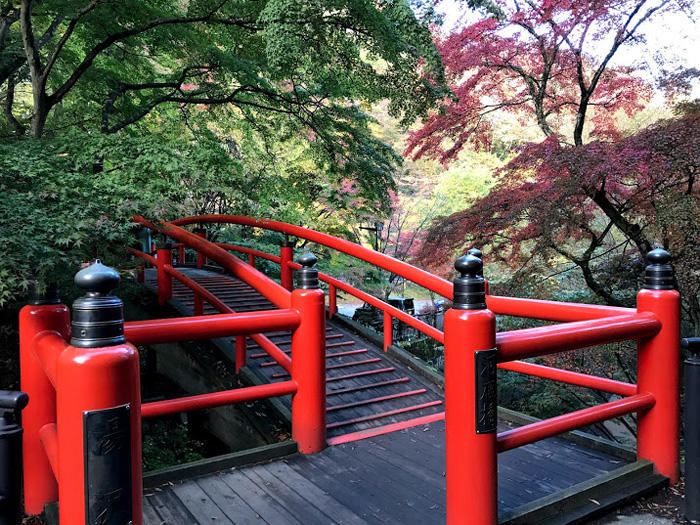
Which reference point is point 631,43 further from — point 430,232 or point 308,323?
point 308,323

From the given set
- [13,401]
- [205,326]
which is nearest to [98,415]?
[13,401]

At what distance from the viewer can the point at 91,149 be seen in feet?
12.4

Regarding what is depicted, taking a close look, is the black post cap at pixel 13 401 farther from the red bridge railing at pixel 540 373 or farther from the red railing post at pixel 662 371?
the red railing post at pixel 662 371

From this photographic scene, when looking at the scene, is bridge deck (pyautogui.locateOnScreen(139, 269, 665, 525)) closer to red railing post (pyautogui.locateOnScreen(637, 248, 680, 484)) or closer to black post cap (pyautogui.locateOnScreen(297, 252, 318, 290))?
red railing post (pyautogui.locateOnScreen(637, 248, 680, 484))

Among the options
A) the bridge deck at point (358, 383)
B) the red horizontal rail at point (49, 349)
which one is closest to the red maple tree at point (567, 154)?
the bridge deck at point (358, 383)

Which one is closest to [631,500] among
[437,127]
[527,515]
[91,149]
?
[527,515]

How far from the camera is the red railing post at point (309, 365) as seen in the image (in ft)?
9.14

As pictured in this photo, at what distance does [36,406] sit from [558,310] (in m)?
2.61

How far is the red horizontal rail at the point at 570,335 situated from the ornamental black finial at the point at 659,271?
17 cm

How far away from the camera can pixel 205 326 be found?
232 cm

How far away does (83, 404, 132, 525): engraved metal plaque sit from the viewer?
1.27 meters

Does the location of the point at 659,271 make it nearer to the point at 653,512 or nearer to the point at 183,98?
the point at 653,512

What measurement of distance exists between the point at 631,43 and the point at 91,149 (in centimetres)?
722

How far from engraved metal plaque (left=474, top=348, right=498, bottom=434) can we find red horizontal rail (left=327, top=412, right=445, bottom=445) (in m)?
1.58
